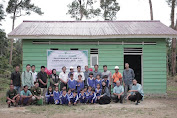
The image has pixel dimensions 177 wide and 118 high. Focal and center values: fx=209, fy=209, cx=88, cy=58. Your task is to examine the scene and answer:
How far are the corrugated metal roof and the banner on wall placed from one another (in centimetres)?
79

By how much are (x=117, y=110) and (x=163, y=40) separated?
4886 millimetres

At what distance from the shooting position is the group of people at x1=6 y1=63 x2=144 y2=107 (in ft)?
26.5

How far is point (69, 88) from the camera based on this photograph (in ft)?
28.4

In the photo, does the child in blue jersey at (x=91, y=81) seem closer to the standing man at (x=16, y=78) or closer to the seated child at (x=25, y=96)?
the seated child at (x=25, y=96)

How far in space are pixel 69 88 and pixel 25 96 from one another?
177 cm

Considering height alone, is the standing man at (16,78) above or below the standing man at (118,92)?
above

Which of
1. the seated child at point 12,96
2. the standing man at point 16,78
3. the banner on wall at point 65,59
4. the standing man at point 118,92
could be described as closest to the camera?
the seated child at point 12,96

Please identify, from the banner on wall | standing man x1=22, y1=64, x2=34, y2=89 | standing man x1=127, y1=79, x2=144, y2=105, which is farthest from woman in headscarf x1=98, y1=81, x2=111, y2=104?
standing man x1=22, y1=64, x2=34, y2=89

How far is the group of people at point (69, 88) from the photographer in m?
8.06

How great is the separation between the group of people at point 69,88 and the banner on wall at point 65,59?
3.54 feet

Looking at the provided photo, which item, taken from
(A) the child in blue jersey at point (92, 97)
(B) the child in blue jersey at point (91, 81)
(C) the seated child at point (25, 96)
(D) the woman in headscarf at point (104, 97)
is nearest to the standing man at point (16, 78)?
(C) the seated child at point (25, 96)

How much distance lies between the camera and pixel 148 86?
1015 cm

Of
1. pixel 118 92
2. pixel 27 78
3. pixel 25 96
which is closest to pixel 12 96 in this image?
pixel 25 96

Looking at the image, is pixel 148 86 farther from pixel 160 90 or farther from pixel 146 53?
pixel 146 53
